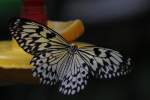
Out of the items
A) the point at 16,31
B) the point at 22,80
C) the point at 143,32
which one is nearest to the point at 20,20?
the point at 16,31

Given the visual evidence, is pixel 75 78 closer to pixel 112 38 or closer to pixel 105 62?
pixel 105 62

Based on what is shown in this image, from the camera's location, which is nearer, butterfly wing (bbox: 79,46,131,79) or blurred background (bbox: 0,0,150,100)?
butterfly wing (bbox: 79,46,131,79)

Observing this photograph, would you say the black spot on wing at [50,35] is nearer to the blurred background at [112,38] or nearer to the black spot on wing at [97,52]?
the black spot on wing at [97,52]

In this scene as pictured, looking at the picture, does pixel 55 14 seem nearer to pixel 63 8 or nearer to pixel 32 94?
pixel 63 8

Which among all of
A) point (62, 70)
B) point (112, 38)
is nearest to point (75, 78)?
point (62, 70)

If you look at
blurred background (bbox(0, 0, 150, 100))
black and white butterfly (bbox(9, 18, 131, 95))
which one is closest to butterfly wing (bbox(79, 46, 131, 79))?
black and white butterfly (bbox(9, 18, 131, 95))

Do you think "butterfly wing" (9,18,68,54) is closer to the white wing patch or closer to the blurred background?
the white wing patch
